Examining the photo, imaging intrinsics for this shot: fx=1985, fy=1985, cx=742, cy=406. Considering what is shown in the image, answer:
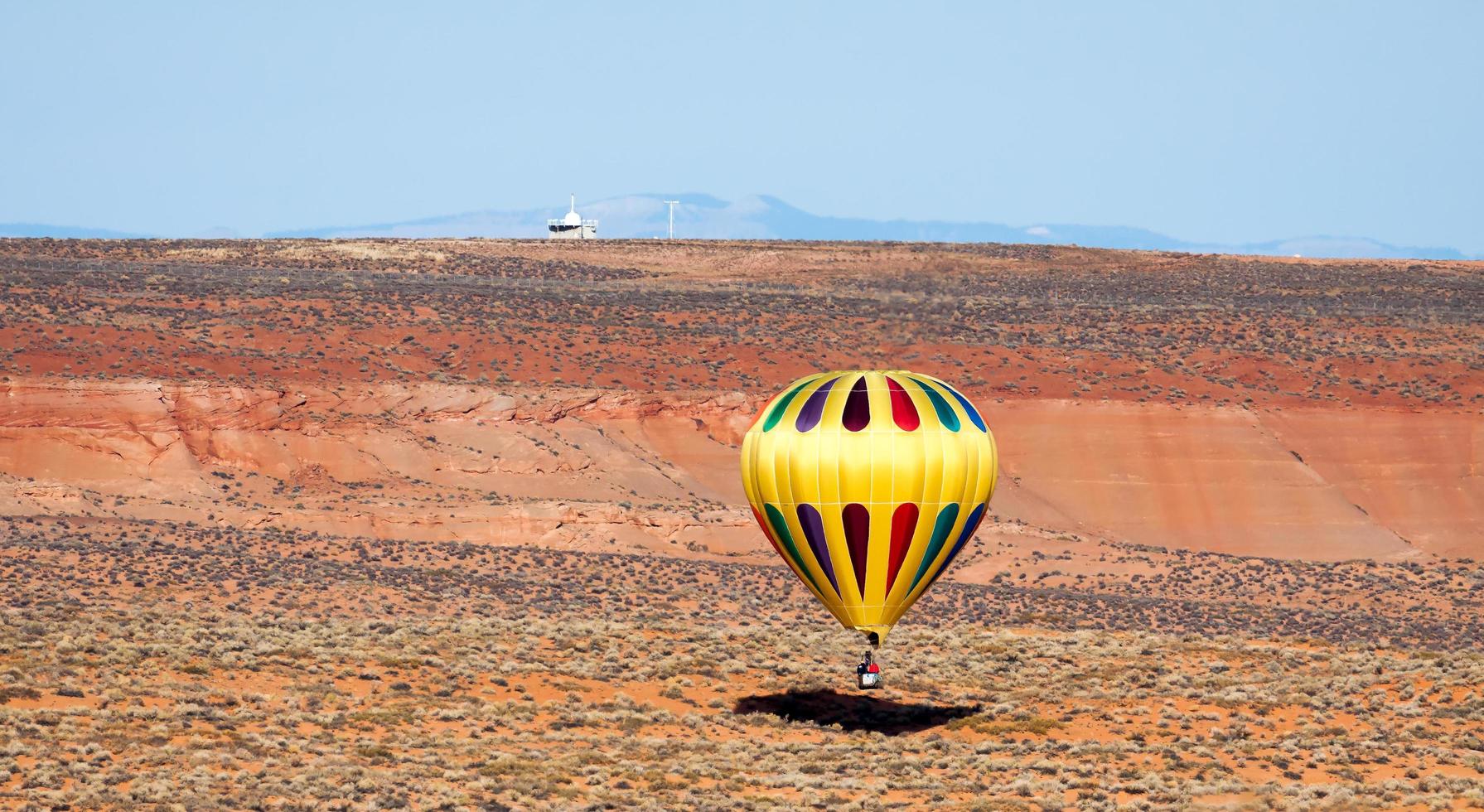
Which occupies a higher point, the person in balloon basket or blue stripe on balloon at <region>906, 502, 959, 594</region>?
blue stripe on balloon at <region>906, 502, 959, 594</region>

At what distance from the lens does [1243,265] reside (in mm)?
89000

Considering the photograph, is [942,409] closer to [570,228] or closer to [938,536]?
[938,536]

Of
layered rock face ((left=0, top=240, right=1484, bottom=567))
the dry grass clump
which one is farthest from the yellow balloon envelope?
layered rock face ((left=0, top=240, right=1484, bottom=567))

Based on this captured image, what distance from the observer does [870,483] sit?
29297 millimetres

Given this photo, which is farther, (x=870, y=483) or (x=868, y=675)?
(x=868, y=675)

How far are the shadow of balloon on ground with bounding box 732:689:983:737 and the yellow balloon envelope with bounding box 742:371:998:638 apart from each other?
3.50 metres

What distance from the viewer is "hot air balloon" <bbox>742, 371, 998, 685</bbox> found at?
29375 mm

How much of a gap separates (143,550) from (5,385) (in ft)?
40.3

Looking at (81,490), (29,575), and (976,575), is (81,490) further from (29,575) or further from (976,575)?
(976,575)

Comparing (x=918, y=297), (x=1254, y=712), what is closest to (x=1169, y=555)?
(x=918, y=297)

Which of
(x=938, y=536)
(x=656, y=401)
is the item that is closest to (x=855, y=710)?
(x=938, y=536)

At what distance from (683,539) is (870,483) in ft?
70.9

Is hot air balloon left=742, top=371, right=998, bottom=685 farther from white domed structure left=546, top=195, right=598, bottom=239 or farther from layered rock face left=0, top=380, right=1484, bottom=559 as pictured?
white domed structure left=546, top=195, right=598, bottom=239

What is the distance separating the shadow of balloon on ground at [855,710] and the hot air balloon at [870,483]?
11.5 feet
